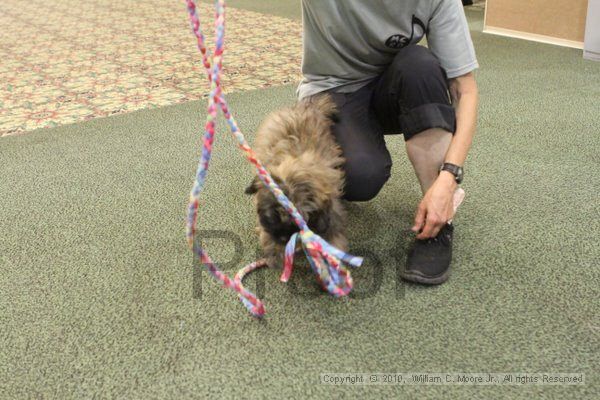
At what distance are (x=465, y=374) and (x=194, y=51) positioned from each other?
3578 mm

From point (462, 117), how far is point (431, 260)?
0.36m

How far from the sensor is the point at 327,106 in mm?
1446

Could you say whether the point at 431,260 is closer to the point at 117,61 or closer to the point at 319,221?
the point at 319,221

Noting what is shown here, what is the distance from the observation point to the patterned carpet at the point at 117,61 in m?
2.96

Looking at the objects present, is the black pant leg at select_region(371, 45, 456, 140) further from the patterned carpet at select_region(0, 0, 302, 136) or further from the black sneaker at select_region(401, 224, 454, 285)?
the patterned carpet at select_region(0, 0, 302, 136)

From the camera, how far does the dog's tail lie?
144 cm

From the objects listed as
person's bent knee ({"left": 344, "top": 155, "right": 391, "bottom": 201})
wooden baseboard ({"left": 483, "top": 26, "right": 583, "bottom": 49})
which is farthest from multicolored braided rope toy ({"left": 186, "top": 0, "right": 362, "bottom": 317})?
wooden baseboard ({"left": 483, "top": 26, "right": 583, "bottom": 49})

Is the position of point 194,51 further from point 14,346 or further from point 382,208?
point 14,346

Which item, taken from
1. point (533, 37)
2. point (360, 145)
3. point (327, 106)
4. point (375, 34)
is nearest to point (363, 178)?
point (360, 145)

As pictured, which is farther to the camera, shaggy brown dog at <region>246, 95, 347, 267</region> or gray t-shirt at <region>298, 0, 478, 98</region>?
gray t-shirt at <region>298, 0, 478, 98</region>

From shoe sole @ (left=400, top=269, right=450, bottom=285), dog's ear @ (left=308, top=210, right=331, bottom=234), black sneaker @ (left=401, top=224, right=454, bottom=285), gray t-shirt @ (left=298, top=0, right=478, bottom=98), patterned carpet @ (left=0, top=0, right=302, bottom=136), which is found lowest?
patterned carpet @ (left=0, top=0, right=302, bottom=136)

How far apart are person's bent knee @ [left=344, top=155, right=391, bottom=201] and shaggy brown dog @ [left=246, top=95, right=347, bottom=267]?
1.5 inches

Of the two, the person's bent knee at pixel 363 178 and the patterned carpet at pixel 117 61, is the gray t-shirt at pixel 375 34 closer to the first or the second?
the person's bent knee at pixel 363 178

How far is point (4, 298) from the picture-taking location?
4.34ft
